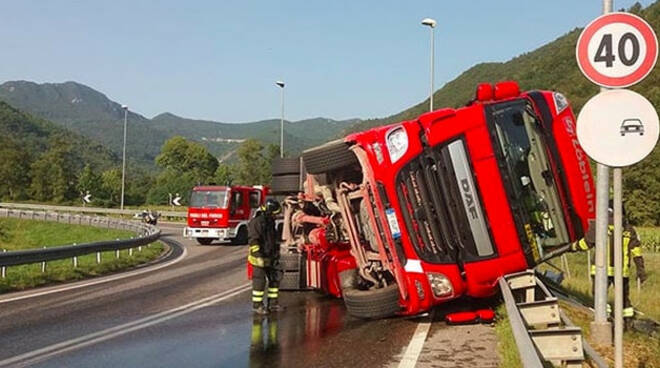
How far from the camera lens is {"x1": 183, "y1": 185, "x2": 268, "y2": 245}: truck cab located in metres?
26.0

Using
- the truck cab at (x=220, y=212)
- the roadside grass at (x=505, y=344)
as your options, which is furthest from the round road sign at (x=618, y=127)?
the truck cab at (x=220, y=212)

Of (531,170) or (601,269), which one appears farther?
(531,170)

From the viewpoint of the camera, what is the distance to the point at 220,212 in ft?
85.2

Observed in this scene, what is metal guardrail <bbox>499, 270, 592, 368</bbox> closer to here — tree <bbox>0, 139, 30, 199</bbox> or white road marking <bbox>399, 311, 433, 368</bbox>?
white road marking <bbox>399, 311, 433, 368</bbox>

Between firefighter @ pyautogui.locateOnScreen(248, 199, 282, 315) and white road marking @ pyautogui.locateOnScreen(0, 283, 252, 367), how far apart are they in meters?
1.05

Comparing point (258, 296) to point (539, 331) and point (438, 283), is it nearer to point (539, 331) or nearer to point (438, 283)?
point (438, 283)

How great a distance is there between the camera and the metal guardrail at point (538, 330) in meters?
4.72

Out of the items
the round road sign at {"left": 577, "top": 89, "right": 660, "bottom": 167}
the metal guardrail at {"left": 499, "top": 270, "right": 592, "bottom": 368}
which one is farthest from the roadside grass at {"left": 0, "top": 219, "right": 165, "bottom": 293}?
the round road sign at {"left": 577, "top": 89, "right": 660, "bottom": 167}

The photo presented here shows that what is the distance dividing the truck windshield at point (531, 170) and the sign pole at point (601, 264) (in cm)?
100

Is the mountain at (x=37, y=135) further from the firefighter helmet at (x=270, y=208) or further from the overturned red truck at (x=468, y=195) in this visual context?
the overturned red truck at (x=468, y=195)

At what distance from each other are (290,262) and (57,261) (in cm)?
1081

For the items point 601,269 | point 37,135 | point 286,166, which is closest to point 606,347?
point 601,269

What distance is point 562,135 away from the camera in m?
8.23

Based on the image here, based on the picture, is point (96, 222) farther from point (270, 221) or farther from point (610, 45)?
point (610, 45)
